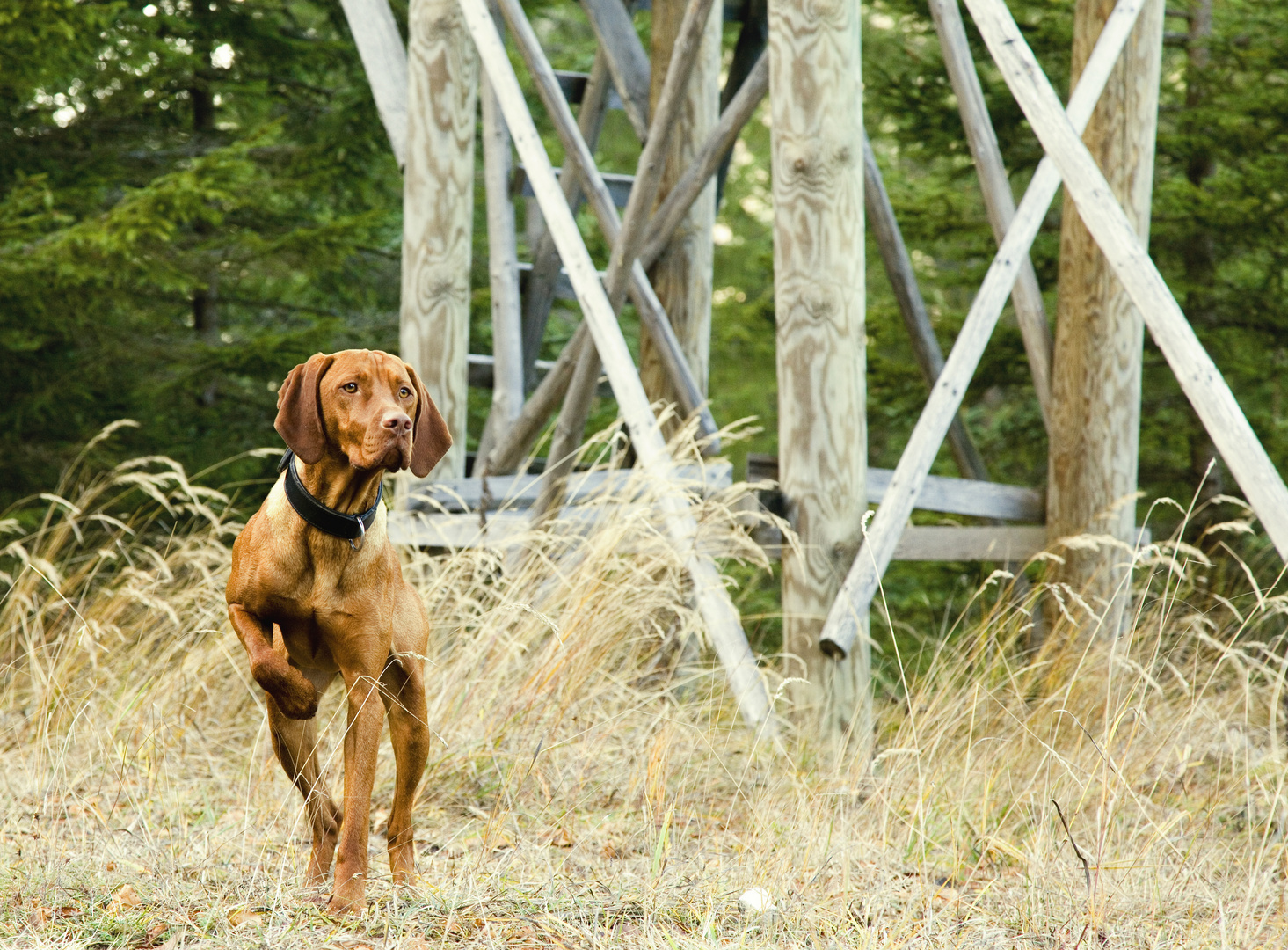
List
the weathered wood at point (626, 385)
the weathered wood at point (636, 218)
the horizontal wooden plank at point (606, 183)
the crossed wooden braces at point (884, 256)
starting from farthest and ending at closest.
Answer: the horizontal wooden plank at point (606, 183) → the weathered wood at point (636, 218) → the weathered wood at point (626, 385) → the crossed wooden braces at point (884, 256)

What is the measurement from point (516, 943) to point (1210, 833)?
2.23 metres

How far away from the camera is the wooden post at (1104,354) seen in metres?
5.27

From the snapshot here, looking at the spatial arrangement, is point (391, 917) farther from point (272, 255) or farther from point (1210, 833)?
point (272, 255)

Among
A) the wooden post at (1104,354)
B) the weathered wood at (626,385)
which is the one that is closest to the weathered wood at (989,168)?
the wooden post at (1104,354)

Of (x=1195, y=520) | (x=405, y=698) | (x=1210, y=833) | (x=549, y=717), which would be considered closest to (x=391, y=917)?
(x=405, y=698)

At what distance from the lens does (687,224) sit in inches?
232

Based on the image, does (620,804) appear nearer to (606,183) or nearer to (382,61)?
(606,183)

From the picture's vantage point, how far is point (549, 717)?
152 inches

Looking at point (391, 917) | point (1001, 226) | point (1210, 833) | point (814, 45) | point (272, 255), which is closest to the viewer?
point (391, 917)

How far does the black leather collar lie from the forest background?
4.72 meters

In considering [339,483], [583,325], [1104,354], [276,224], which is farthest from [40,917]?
[276,224]

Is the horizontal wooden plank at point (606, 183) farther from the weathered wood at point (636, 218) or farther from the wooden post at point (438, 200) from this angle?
the weathered wood at point (636, 218)

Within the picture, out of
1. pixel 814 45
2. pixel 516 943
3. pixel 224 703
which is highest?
pixel 814 45

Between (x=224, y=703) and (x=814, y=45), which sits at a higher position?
(x=814, y=45)
